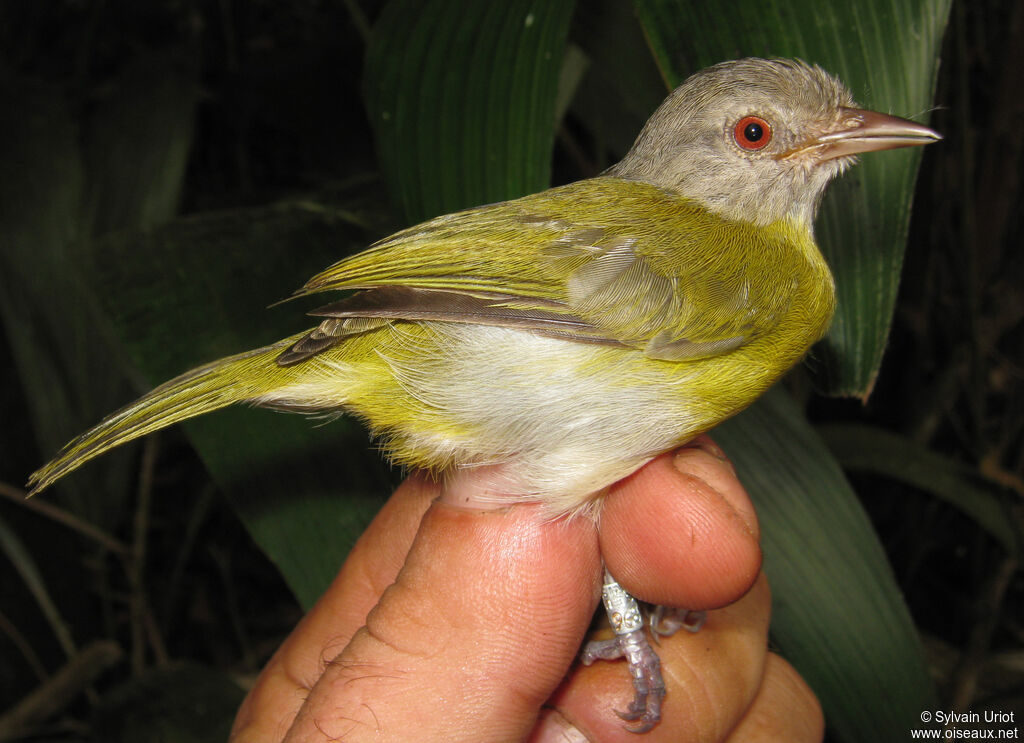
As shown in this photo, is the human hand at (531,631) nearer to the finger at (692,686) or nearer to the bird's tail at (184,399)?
the finger at (692,686)

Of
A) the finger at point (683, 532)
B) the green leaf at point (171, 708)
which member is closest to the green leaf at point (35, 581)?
the green leaf at point (171, 708)

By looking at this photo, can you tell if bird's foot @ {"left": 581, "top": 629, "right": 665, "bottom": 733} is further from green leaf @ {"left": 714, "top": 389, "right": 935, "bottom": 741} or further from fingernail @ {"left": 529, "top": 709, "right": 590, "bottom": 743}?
green leaf @ {"left": 714, "top": 389, "right": 935, "bottom": 741}

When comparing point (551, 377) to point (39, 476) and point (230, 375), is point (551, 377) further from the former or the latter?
point (39, 476)

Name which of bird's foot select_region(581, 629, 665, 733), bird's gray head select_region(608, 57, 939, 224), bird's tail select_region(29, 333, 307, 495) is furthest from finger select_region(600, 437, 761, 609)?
bird's tail select_region(29, 333, 307, 495)

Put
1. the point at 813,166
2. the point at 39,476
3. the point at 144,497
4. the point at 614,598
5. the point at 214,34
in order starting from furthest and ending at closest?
the point at 214,34, the point at 144,497, the point at 614,598, the point at 813,166, the point at 39,476

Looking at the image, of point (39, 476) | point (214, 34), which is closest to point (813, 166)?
point (39, 476)

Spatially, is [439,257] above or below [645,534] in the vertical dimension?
above

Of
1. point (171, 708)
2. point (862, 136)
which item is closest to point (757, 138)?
point (862, 136)

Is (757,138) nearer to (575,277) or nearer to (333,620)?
(575,277)
